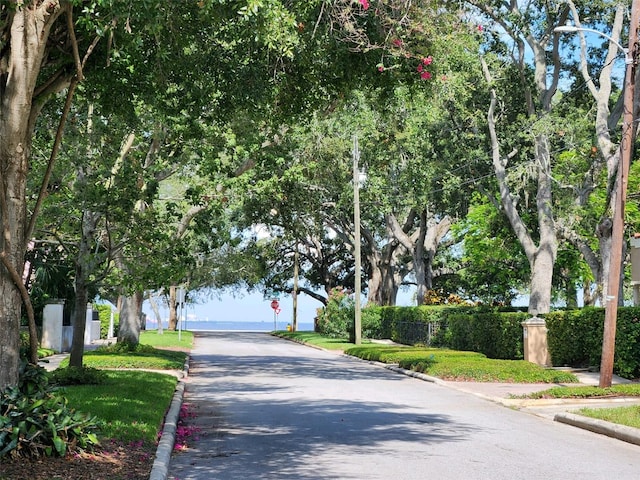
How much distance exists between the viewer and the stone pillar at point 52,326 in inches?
1257

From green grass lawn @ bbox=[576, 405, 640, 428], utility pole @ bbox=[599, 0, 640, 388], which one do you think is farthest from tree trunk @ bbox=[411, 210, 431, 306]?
green grass lawn @ bbox=[576, 405, 640, 428]

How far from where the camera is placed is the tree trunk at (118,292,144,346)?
30.0m

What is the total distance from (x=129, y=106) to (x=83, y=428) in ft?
19.8

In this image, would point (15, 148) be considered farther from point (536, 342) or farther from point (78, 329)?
point (536, 342)

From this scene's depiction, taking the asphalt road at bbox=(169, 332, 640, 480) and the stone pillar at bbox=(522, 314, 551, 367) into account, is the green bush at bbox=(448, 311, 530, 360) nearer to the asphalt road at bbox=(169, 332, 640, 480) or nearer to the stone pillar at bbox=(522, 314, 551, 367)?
the stone pillar at bbox=(522, 314, 551, 367)

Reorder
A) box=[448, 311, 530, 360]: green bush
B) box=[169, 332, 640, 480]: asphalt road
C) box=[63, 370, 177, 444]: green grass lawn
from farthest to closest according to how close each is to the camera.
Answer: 1. box=[448, 311, 530, 360]: green bush
2. box=[63, 370, 177, 444]: green grass lawn
3. box=[169, 332, 640, 480]: asphalt road

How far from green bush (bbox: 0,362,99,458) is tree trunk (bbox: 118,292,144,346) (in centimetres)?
2085

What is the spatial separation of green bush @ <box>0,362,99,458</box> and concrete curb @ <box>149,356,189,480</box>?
2.57 ft

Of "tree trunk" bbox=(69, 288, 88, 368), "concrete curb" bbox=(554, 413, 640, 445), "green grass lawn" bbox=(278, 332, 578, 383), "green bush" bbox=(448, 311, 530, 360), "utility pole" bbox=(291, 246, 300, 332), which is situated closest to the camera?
"concrete curb" bbox=(554, 413, 640, 445)

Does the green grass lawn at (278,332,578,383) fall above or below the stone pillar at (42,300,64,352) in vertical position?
below

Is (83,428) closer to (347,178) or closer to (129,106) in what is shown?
(129,106)

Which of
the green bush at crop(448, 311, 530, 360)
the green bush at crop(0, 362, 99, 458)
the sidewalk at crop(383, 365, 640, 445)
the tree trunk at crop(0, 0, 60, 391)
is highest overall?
the tree trunk at crop(0, 0, 60, 391)

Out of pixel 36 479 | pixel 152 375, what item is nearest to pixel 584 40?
pixel 152 375

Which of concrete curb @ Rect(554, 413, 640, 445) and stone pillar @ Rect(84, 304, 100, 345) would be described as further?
stone pillar @ Rect(84, 304, 100, 345)
